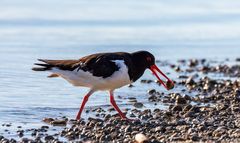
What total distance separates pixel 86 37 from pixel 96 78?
10162mm

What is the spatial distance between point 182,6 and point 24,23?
6832mm

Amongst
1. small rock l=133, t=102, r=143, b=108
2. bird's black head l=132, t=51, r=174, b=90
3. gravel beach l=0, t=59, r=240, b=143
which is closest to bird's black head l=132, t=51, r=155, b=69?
bird's black head l=132, t=51, r=174, b=90

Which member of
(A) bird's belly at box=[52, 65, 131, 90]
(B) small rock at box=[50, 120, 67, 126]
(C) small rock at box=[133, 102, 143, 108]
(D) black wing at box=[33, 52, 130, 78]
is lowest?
(B) small rock at box=[50, 120, 67, 126]

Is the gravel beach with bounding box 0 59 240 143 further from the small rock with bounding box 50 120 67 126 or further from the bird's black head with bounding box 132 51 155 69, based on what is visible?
the bird's black head with bounding box 132 51 155 69

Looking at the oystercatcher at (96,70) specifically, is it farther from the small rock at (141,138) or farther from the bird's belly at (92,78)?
the small rock at (141,138)

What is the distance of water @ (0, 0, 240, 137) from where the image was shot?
46.2 ft

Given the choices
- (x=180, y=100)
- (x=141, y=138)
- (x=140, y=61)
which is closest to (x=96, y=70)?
(x=140, y=61)

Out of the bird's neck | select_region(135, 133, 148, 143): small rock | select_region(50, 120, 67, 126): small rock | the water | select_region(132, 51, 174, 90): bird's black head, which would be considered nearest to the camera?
select_region(135, 133, 148, 143): small rock

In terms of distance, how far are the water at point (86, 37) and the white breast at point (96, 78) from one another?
748mm

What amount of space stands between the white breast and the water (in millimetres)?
748

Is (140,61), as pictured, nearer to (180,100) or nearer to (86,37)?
(180,100)

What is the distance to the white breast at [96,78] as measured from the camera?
12.4 metres

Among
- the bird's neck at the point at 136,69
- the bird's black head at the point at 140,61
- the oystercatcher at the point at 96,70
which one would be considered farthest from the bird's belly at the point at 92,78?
the bird's black head at the point at 140,61

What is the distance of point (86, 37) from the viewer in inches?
884
